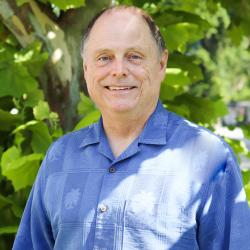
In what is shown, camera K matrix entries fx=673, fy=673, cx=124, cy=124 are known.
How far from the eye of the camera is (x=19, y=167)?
10.1ft

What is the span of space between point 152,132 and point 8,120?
5.42 ft

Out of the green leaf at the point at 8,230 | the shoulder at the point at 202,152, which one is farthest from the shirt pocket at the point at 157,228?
the green leaf at the point at 8,230

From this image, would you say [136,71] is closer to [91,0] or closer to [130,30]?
[130,30]

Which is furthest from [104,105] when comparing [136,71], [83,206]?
[83,206]

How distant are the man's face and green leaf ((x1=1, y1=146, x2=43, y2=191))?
3.92 ft

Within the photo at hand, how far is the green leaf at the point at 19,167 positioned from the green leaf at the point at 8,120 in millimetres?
275

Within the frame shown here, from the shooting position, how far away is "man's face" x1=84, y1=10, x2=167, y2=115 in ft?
6.27

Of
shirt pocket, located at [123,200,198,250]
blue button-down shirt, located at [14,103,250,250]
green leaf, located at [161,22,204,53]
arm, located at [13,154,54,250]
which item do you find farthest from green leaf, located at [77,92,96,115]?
shirt pocket, located at [123,200,198,250]

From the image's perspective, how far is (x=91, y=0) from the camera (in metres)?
3.71

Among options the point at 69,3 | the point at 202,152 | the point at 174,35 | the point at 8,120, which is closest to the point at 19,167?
the point at 8,120

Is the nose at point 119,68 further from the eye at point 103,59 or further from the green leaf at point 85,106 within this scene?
the green leaf at point 85,106

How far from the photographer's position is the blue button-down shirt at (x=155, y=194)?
5.93 feet

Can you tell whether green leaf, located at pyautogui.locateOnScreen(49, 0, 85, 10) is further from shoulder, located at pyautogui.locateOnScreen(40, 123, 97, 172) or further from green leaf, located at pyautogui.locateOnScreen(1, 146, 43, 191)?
shoulder, located at pyautogui.locateOnScreen(40, 123, 97, 172)

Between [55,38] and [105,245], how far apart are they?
1969mm
